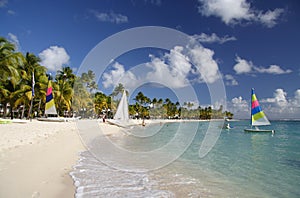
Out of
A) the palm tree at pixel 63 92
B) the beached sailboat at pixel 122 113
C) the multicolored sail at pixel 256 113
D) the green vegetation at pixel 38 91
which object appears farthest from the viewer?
the palm tree at pixel 63 92

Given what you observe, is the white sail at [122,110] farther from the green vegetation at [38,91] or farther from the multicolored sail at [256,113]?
the multicolored sail at [256,113]

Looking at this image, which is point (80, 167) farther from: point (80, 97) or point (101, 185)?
point (80, 97)

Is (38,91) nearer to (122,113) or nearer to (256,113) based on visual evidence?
(122,113)

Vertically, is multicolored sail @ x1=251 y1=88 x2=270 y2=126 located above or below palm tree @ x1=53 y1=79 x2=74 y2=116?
below

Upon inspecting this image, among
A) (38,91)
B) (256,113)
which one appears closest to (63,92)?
(38,91)

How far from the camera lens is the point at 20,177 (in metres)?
5.10

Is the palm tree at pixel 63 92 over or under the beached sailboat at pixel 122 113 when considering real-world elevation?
over

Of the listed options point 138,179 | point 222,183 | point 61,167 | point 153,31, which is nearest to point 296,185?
point 222,183

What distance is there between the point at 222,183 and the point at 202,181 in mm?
598

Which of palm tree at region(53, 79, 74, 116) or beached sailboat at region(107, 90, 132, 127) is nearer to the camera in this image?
beached sailboat at region(107, 90, 132, 127)

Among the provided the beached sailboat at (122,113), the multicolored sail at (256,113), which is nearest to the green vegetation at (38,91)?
the beached sailboat at (122,113)

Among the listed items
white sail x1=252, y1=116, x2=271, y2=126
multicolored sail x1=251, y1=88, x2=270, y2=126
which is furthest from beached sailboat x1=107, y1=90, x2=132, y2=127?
white sail x1=252, y1=116, x2=271, y2=126

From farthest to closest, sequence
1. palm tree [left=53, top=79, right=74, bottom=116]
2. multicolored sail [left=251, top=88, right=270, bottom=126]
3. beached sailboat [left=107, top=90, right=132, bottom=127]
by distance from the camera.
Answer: palm tree [left=53, top=79, right=74, bottom=116], beached sailboat [left=107, top=90, right=132, bottom=127], multicolored sail [left=251, top=88, right=270, bottom=126]

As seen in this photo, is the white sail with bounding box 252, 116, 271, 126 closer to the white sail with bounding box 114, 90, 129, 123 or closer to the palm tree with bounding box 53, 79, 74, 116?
the white sail with bounding box 114, 90, 129, 123
